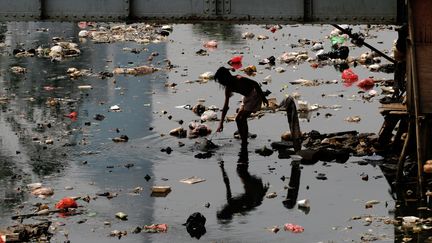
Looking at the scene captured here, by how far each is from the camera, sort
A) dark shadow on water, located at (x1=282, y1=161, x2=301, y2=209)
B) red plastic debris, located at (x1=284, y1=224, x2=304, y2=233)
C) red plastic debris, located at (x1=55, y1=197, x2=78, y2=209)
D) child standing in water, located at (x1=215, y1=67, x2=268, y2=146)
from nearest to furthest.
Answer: red plastic debris, located at (x1=284, y1=224, x2=304, y2=233) < red plastic debris, located at (x1=55, y1=197, x2=78, y2=209) < dark shadow on water, located at (x1=282, y1=161, x2=301, y2=209) < child standing in water, located at (x1=215, y1=67, x2=268, y2=146)

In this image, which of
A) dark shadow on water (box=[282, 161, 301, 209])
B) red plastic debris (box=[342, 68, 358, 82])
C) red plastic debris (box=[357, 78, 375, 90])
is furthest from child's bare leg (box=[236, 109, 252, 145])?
red plastic debris (box=[342, 68, 358, 82])

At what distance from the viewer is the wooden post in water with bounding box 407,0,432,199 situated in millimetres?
14062

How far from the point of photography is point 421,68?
14242 millimetres

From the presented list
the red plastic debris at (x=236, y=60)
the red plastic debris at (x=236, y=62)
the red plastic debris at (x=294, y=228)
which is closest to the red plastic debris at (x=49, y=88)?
the red plastic debris at (x=236, y=62)

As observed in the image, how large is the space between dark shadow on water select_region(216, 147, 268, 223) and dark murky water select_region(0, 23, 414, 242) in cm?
Result: 1

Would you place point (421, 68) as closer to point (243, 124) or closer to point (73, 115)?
point (243, 124)

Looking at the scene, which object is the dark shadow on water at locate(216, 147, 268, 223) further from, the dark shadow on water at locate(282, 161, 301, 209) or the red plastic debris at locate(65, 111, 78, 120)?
the red plastic debris at locate(65, 111, 78, 120)

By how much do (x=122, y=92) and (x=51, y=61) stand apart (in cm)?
551

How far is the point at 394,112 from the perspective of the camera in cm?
1571

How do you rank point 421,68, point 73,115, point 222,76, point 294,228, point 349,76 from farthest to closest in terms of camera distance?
point 349,76 → point 73,115 → point 222,76 → point 421,68 → point 294,228

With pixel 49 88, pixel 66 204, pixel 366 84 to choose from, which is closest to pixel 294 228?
pixel 66 204

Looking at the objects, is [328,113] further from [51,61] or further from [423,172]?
[51,61]

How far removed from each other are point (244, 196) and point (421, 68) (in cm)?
277

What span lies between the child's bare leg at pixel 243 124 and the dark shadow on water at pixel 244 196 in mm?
920
